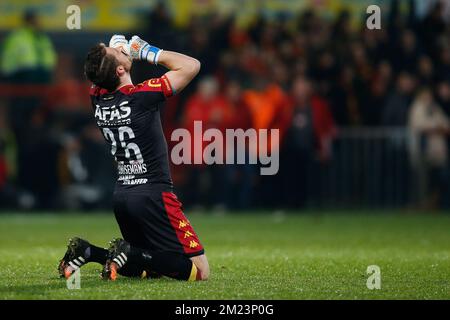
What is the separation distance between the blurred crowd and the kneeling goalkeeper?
11.3m

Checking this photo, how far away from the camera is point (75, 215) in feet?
69.9

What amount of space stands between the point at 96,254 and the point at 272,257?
3348mm

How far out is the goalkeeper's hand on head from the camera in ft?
32.9

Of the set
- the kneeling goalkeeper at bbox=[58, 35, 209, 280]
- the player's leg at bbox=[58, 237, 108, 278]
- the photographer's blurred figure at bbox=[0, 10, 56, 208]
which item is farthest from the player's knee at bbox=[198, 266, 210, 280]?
the photographer's blurred figure at bbox=[0, 10, 56, 208]

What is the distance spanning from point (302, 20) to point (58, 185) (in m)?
6.10

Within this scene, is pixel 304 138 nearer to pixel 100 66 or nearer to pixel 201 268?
pixel 201 268

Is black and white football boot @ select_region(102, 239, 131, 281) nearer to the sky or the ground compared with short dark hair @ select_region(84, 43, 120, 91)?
nearer to the ground

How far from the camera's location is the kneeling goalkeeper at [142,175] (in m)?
9.98

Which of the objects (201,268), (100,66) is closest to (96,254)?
(201,268)

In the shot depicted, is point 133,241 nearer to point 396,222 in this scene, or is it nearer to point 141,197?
point 141,197

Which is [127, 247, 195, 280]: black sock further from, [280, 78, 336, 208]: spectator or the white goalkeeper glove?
[280, 78, 336, 208]: spectator

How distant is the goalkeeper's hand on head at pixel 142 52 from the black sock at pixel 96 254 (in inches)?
69.2
